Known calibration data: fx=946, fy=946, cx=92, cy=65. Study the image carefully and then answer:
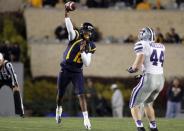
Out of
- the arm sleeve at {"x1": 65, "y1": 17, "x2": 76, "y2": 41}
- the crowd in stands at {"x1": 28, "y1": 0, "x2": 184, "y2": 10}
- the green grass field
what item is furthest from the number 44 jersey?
the crowd in stands at {"x1": 28, "y1": 0, "x2": 184, "y2": 10}

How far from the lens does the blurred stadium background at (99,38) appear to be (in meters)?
34.5

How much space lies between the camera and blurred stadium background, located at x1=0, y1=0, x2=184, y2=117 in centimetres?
3453

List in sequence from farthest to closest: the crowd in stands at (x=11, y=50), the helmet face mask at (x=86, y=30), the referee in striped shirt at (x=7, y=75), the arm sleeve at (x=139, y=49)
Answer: the crowd in stands at (x=11, y=50) → the referee in striped shirt at (x=7, y=75) → the helmet face mask at (x=86, y=30) → the arm sleeve at (x=139, y=49)

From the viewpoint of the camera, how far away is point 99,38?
117 ft

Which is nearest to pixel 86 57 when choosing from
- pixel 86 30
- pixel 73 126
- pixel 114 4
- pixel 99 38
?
pixel 86 30

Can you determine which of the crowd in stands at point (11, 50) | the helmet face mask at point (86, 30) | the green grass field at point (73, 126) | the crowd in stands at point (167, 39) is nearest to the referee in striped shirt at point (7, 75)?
the green grass field at point (73, 126)

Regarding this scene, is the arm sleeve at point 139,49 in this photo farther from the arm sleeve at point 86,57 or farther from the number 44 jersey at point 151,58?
the arm sleeve at point 86,57

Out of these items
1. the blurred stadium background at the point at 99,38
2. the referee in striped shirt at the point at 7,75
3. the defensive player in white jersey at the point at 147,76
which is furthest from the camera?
the blurred stadium background at the point at 99,38

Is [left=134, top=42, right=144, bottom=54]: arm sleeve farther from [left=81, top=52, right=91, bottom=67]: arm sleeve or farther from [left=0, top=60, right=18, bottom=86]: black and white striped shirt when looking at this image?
[left=0, top=60, right=18, bottom=86]: black and white striped shirt

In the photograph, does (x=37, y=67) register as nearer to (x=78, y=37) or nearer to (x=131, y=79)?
(x=131, y=79)

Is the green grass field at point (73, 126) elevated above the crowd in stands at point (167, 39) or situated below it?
above

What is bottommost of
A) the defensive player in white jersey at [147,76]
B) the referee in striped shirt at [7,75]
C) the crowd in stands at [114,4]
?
the crowd in stands at [114,4]

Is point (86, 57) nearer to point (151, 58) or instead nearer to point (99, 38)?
point (151, 58)

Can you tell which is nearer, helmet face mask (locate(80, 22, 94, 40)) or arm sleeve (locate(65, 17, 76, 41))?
arm sleeve (locate(65, 17, 76, 41))
